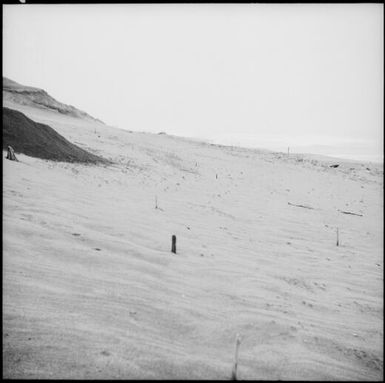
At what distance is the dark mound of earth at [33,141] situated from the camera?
10.9m

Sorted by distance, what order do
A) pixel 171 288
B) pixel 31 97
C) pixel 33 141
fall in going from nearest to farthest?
pixel 171 288 < pixel 33 141 < pixel 31 97

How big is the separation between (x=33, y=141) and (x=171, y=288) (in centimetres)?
932

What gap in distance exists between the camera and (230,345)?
3.54 m

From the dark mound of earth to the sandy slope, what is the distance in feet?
4.51

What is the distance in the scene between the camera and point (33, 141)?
11.6m

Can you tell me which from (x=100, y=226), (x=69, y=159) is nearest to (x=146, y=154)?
(x=69, y=159)

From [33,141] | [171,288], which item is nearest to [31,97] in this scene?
[33,141]

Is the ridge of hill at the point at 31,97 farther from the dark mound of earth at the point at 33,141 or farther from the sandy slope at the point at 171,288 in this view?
→ the sandy slope at the point at 171,288

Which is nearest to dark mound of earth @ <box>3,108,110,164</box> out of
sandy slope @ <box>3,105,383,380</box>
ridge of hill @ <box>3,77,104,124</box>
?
sandy slope @ <box>3,105,383,380</box>

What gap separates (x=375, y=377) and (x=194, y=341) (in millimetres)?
1900

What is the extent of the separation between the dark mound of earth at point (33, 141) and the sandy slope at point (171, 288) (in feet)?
4.51

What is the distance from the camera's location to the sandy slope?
3.15 metres

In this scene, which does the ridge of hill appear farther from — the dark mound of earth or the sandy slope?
the sandy slope

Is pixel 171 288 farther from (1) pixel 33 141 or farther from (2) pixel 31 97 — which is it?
(2) pixel 31 97
